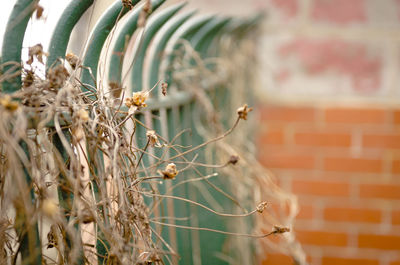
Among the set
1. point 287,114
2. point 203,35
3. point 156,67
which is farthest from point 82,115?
point 287,114

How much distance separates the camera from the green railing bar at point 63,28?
1.81 ft

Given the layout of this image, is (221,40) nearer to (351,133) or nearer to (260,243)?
(351,133)

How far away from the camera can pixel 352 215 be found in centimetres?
186

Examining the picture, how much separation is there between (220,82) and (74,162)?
0.92 meters

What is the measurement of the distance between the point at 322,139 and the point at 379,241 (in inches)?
19.4

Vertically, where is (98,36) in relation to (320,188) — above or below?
above

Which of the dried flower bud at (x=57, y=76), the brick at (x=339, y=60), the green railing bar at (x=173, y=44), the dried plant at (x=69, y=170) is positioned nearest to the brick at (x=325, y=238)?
the brick at (x=339, y=60)

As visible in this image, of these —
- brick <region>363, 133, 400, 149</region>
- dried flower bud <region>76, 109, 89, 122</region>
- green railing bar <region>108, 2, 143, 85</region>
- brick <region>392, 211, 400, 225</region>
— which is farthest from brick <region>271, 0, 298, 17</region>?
dried flower bud <region>76, 109, 89, 122</region>

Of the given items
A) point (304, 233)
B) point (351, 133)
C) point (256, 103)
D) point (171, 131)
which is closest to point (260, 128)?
point (256, 103)

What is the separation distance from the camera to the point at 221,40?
1.51 metres

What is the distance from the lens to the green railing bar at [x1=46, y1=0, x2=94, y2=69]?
0.55m

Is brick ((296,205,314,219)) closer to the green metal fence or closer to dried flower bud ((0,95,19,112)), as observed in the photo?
the green metal fence

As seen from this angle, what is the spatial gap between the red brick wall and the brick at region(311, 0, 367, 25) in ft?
1.20

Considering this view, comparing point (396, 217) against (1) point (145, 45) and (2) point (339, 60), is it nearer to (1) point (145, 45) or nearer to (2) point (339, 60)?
(2) point (339, 60)
